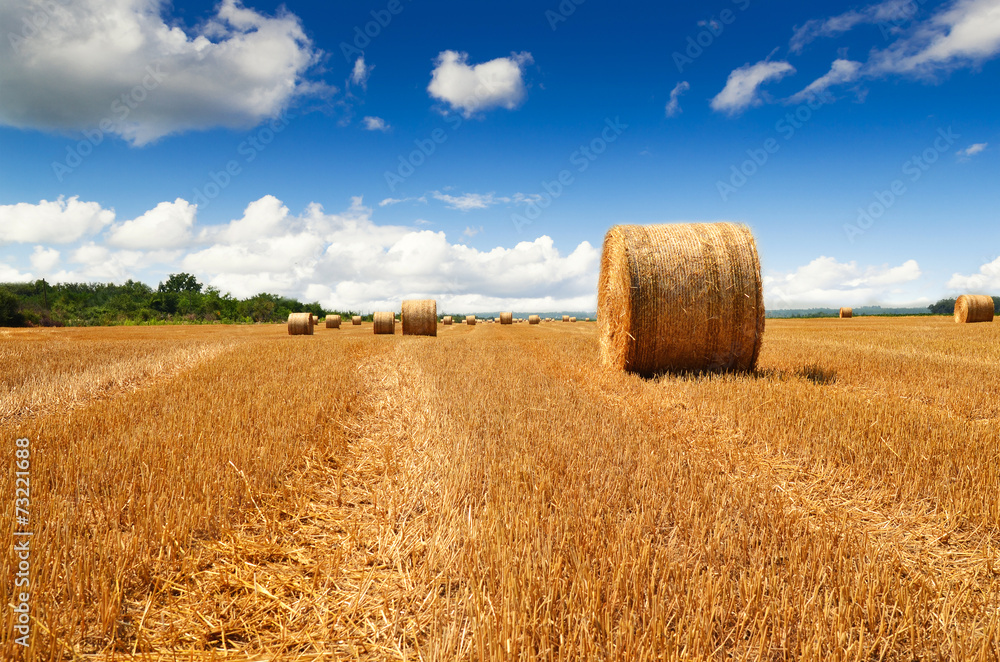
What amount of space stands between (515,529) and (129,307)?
79966mm

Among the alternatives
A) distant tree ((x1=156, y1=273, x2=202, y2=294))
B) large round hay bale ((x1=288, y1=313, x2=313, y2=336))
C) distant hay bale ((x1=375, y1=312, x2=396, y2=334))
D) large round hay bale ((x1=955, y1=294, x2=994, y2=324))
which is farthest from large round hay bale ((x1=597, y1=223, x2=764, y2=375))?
distant tree ((x1=156, y1=273, x2=202, y2=294))

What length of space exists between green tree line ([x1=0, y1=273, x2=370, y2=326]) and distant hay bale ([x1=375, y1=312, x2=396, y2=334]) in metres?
38.5

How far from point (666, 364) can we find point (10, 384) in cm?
1192

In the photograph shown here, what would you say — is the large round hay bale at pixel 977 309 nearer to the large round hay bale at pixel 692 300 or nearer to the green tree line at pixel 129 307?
the large round hay bale at pixel 692 300

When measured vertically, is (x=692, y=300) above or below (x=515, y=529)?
above

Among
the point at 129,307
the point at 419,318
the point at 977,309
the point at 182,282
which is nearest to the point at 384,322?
the point at 419,318

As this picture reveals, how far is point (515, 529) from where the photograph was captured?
8.84ft

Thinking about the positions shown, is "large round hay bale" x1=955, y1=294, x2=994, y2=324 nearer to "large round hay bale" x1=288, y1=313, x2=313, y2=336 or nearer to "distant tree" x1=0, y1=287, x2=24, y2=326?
"large round hay bale" x1=288, y1=313, x2=313, y2=336

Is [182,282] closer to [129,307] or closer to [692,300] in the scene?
[129,307]

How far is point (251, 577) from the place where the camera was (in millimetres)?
2588

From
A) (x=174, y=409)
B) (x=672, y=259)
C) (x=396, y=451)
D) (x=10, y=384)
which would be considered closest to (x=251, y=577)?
(x=396, y=451)

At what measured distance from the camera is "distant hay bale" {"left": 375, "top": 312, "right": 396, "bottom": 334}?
26.2 meters

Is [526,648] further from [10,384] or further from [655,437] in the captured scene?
[10,384]

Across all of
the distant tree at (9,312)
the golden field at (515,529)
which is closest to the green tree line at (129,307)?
the distant tree at (9,312)
